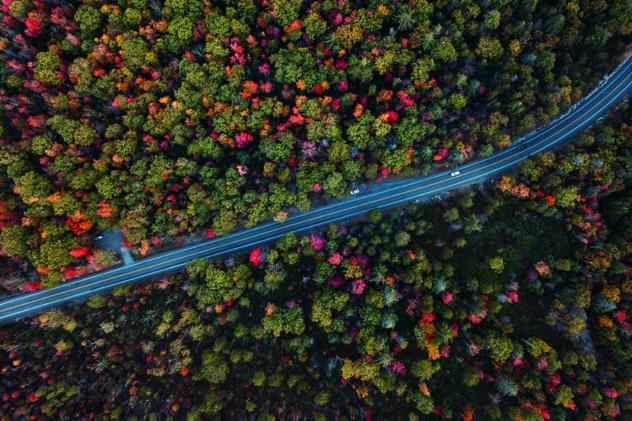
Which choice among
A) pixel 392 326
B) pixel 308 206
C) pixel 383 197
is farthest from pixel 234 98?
pixel 392 326

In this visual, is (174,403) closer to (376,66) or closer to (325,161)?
(325,161)

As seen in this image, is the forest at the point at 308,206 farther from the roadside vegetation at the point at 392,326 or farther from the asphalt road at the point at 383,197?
the asphalt road at the point at 383,197

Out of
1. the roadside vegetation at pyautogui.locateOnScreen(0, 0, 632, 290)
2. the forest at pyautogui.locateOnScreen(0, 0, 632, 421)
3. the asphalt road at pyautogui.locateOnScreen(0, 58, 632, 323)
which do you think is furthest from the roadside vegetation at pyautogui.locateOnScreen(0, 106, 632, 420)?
the roadside vegetation at pyautogui.locateOnScreen(0, 0, 632, 290)

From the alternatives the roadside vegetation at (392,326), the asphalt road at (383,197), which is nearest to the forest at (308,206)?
the roadside vegetation at (392,326)

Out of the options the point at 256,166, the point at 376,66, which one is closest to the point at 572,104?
the point at 376,66

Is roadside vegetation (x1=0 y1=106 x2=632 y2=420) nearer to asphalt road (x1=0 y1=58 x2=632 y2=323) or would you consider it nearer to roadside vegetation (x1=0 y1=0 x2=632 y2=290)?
asphalt road (x1=0 y1=58 x2=632 y2=323)
